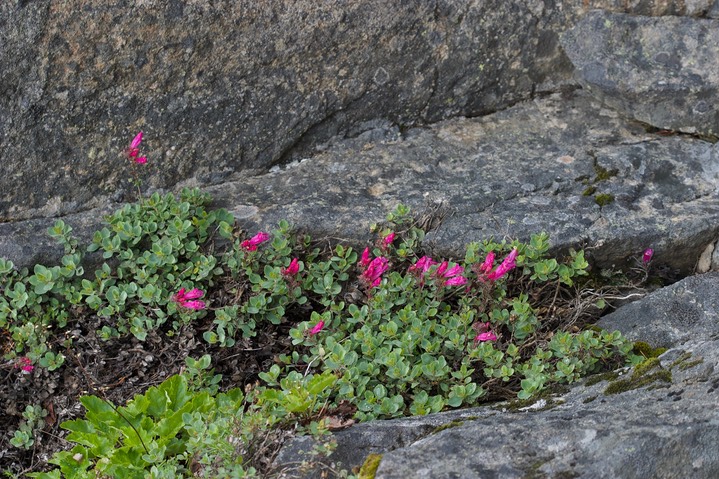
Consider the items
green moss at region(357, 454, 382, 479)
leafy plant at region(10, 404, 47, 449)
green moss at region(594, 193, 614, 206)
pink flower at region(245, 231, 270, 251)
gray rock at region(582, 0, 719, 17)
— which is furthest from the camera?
gray rock at region(582, 0, 719, 17)

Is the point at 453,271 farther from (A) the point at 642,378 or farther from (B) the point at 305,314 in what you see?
(A) the point at 642,378

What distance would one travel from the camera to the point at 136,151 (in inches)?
154

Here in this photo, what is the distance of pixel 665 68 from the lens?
4363mm

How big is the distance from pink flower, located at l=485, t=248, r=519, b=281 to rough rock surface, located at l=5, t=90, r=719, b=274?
36 cm

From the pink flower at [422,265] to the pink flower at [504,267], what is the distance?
9.5 inches

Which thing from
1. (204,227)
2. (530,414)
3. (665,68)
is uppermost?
(665,68)

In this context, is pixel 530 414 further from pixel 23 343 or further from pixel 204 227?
pixel 23 343

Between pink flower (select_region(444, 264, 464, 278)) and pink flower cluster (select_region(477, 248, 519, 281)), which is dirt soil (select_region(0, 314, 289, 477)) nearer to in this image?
pink flower (select_region(444, 264, 464, 278))

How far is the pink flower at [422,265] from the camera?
11.8 ft

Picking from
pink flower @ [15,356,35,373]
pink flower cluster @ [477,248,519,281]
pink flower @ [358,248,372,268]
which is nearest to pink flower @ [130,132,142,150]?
pink flower @ [15,356,35,373]

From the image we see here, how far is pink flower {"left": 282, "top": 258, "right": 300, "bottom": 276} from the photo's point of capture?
3.59 meters

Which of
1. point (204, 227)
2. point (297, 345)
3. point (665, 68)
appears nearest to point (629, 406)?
point (297, 345)

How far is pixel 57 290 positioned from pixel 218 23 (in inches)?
53.7

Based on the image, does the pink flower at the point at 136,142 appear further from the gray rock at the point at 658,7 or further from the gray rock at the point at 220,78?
the gray rock at the point at 658,7
